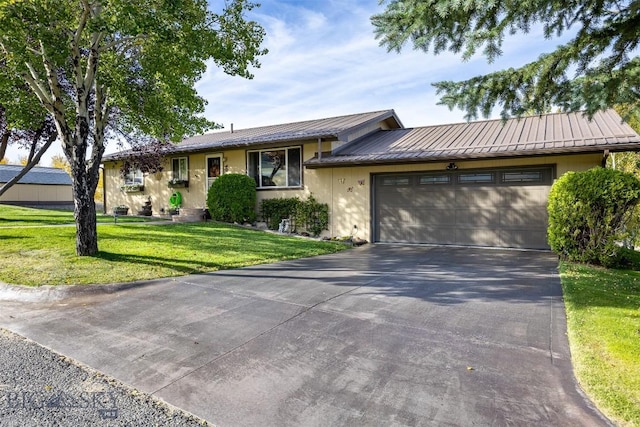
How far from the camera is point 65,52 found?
23.0 ft

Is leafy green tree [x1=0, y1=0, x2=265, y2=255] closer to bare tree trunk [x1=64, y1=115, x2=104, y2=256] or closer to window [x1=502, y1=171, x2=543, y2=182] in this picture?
bare tree trunk [x1=64, y1=115, x2=104, y2=256]

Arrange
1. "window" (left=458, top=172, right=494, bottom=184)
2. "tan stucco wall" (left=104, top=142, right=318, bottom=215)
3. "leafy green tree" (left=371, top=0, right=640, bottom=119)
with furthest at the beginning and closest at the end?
"tan stucco wall" (left=104, top=142, right=318, bottom=215) → "window" (left=458, top=172, right=494, bottom=184) → "leafy green tree" (left=371, top=0, right=640, bottom=119)

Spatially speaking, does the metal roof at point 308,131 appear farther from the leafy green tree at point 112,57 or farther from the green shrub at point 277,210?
the leafy green tree at point 112,57

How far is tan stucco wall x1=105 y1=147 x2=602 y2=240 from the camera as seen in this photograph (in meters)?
9.80

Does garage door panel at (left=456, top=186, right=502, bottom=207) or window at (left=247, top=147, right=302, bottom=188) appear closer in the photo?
garage door panel at (left=456, top=186, right=502, bottom=207)

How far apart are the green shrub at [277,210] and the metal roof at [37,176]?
2602 cm

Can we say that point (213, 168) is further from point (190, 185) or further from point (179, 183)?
point (179, 183)

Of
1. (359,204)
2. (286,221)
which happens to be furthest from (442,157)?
(286,221)

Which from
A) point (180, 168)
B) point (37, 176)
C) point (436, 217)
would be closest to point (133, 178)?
point (180, 168)

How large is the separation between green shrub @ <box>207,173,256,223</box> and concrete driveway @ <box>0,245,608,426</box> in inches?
278

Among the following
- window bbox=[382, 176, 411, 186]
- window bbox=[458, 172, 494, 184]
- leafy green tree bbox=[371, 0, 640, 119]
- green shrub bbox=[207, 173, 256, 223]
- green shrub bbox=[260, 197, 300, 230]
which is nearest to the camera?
leafy green tree bbox=[371, 0, 640, 119]

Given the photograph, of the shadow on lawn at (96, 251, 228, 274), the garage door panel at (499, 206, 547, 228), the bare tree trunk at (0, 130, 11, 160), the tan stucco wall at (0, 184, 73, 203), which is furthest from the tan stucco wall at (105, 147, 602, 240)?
the tan stucco wall at (0, 184, 73, 203)

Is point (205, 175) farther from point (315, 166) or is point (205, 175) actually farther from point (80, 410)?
point (80, 410)

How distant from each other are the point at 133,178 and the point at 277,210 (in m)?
8.94
